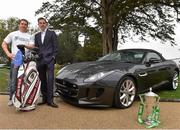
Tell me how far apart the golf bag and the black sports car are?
0.80 m

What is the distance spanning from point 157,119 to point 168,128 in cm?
29

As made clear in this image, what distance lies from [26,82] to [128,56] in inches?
117

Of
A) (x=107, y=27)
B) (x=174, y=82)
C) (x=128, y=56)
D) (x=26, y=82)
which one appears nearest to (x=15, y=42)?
(x=26, y=82)

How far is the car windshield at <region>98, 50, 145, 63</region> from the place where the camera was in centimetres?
857

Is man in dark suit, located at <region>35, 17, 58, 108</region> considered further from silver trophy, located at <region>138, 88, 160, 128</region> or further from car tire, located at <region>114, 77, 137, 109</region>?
silver trophy, located at <region>138, 88, 160, 128</region>

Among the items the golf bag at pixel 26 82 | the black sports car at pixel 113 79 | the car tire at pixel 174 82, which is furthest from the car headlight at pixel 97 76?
the car tire at pixel 174 82

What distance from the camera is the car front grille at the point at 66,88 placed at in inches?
284

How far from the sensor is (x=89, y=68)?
772 centimetres

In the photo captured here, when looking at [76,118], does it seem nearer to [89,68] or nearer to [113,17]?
[89,68]

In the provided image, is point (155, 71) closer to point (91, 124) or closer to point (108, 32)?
point (91, 124)

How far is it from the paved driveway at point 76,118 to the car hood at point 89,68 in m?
0.67

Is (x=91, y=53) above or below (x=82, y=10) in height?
below

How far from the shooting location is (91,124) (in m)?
6.15

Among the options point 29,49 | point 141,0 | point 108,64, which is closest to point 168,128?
point 108,64
